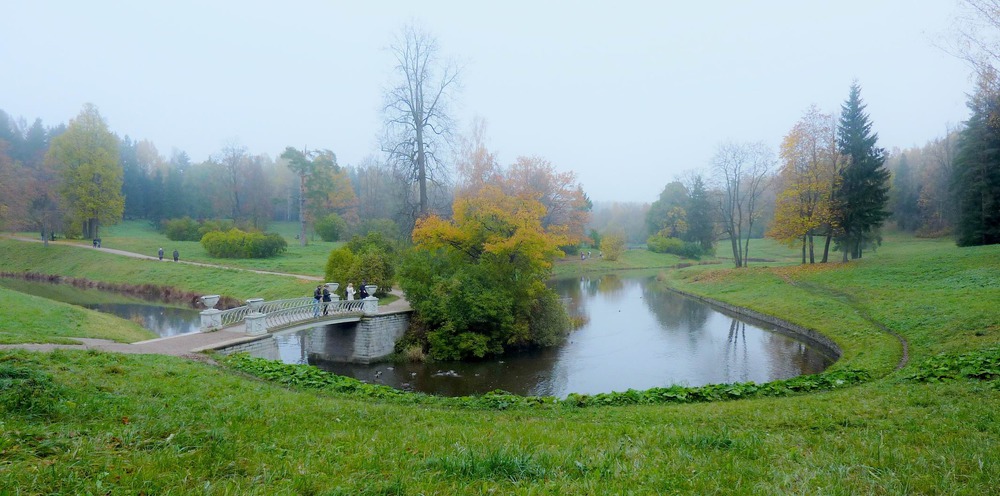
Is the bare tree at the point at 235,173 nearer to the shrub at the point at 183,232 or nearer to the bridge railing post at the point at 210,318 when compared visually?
the shrub at the point at 183,232

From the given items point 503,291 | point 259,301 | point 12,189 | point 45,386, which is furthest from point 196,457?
point 12,189

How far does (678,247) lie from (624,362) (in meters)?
56.2

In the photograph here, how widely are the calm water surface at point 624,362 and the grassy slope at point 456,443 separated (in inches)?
274

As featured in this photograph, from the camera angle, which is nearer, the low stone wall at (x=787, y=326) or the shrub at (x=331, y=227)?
the low stone wall at (x=787, y=326)

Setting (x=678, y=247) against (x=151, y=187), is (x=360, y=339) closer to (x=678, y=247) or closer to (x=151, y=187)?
(x=678, y=247)

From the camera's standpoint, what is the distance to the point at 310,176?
58500 millimetres

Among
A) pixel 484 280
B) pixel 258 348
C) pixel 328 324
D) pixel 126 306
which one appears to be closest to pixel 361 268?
pixel 328 324

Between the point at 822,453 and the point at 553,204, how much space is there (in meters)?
42.6

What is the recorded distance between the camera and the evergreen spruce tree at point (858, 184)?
34.4 metres

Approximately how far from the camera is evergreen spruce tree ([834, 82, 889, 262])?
113 ft

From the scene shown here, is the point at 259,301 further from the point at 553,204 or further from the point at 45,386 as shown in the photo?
the point at 553,204

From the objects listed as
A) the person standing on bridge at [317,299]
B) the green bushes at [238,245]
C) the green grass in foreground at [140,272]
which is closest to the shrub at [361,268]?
the green grass in foreground at [140,272]

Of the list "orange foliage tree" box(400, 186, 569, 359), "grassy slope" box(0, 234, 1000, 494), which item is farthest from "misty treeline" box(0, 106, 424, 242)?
"grassy slope" box(0, 234, 1000, 494)

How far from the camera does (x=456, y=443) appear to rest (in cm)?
512
